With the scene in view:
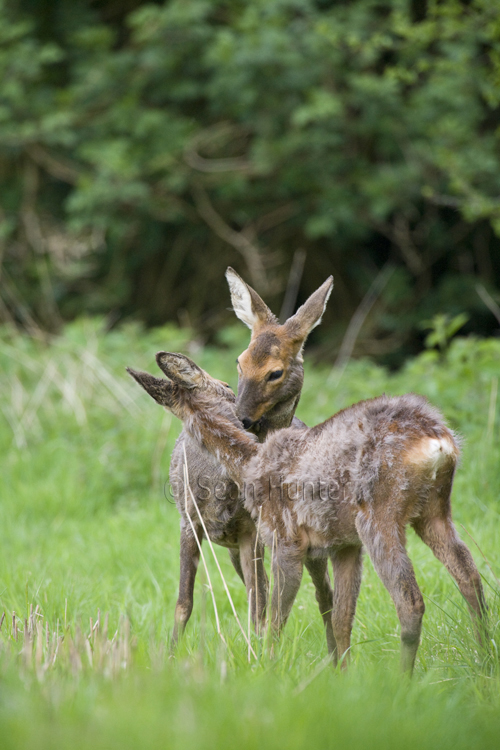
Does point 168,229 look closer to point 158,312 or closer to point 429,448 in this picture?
point 158,312

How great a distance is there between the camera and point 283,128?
11.2 m

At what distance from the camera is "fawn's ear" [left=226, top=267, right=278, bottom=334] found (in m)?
4.26

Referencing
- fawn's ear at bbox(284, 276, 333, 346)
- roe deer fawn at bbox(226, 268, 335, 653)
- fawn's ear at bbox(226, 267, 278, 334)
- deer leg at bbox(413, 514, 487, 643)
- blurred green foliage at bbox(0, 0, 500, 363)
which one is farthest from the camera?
blurred green foliage at bbox(0, 0, 500, 363)

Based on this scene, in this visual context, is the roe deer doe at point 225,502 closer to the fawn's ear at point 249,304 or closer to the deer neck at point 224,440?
the deer neck at point 224,440

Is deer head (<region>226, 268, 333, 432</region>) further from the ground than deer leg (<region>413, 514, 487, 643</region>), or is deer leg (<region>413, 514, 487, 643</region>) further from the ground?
deer head (<region>226, 268, 333, 432</region>)

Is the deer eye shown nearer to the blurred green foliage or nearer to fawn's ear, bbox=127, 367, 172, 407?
fawn's ear, bbox=127, 367, 172, 407

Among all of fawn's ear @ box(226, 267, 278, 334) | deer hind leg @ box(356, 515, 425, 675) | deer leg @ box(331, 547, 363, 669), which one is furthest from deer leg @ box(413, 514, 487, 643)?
fawn's ear @ box(226, 267, 278, 334)

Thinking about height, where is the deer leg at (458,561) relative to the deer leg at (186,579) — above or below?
above

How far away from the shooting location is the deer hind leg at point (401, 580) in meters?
2.90

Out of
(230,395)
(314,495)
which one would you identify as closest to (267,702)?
(314,495)

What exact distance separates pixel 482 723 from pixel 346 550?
3.67ft

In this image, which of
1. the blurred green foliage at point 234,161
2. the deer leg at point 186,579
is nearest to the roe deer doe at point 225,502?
the deer leg at point 186,579

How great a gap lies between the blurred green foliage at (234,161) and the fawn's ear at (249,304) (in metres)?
5.92

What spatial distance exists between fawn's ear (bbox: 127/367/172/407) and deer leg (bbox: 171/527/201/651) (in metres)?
0.63
